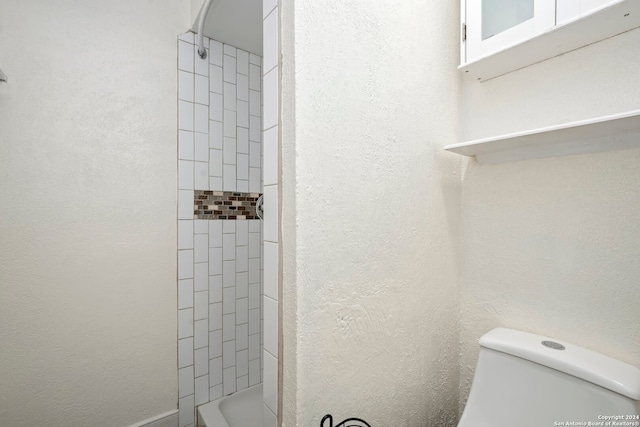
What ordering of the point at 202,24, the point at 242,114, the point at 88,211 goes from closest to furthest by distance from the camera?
the point at 88,211 → the point at 202,24 → the point at 242,114

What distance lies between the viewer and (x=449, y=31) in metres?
1.05

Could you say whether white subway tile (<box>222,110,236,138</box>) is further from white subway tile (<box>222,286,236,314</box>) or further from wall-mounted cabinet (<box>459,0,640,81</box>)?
wall-mounted cabinet (<box>459,0,640,81</box>)

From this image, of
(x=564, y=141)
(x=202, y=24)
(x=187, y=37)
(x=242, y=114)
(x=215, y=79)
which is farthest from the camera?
(x=242, y=114)

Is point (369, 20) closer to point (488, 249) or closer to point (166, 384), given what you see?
point (488, 249)

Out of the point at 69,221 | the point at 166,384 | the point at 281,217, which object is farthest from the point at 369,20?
the point at 166,384

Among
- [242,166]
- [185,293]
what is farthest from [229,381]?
[242,166]

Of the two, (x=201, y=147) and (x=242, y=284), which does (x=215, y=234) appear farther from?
(x=201, y=147)

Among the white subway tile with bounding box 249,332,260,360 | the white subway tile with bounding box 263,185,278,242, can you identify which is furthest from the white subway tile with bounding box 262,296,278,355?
the white subway tile with bounding box 249,332,260,360

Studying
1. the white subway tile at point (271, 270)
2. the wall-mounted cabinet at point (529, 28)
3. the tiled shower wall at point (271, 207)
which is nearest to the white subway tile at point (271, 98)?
the tiled shower wall at point (271, 207)

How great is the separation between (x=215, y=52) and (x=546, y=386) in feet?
6.40

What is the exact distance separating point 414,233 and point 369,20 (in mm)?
628

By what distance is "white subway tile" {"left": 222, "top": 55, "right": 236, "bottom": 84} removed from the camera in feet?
5.45

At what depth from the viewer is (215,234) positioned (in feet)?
5.34

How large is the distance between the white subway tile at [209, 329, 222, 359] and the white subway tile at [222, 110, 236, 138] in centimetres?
110
